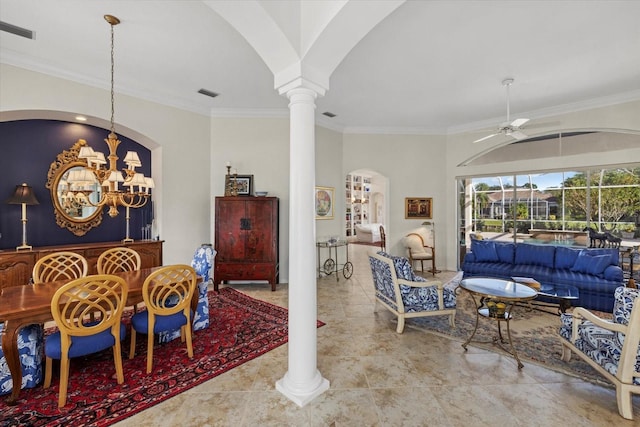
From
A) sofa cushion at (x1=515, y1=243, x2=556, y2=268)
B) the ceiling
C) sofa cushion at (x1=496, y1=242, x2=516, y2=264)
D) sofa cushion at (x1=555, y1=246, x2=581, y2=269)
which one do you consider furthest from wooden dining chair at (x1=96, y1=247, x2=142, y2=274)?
sofa cushion at (x1=555, y1=246, x2=581, y2=269)

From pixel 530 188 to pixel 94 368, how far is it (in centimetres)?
769

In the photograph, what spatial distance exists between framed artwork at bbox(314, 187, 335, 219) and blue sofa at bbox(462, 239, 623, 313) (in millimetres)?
2955

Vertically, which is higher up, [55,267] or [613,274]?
[55,267]

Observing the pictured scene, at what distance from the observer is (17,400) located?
218 centimetres

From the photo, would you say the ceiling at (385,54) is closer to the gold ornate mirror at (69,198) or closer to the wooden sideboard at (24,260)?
the gold ornate mirror at (69,198)

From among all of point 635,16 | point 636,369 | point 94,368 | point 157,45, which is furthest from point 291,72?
point 635,16

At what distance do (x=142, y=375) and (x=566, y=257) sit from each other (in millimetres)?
6176

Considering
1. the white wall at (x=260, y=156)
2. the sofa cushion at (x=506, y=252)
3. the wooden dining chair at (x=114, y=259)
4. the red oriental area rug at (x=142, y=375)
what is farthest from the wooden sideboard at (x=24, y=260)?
the sofa cushion at (x=506, y=252)

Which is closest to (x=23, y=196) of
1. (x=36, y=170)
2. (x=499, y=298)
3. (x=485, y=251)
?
(x=36, y=170)

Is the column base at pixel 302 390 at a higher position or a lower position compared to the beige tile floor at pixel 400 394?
higher

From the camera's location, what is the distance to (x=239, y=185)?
5.46 meters

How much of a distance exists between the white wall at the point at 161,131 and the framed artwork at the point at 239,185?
1.53 ft

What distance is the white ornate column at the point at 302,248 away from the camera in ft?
7.33

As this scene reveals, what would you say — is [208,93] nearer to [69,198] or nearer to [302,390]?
[69,198]
